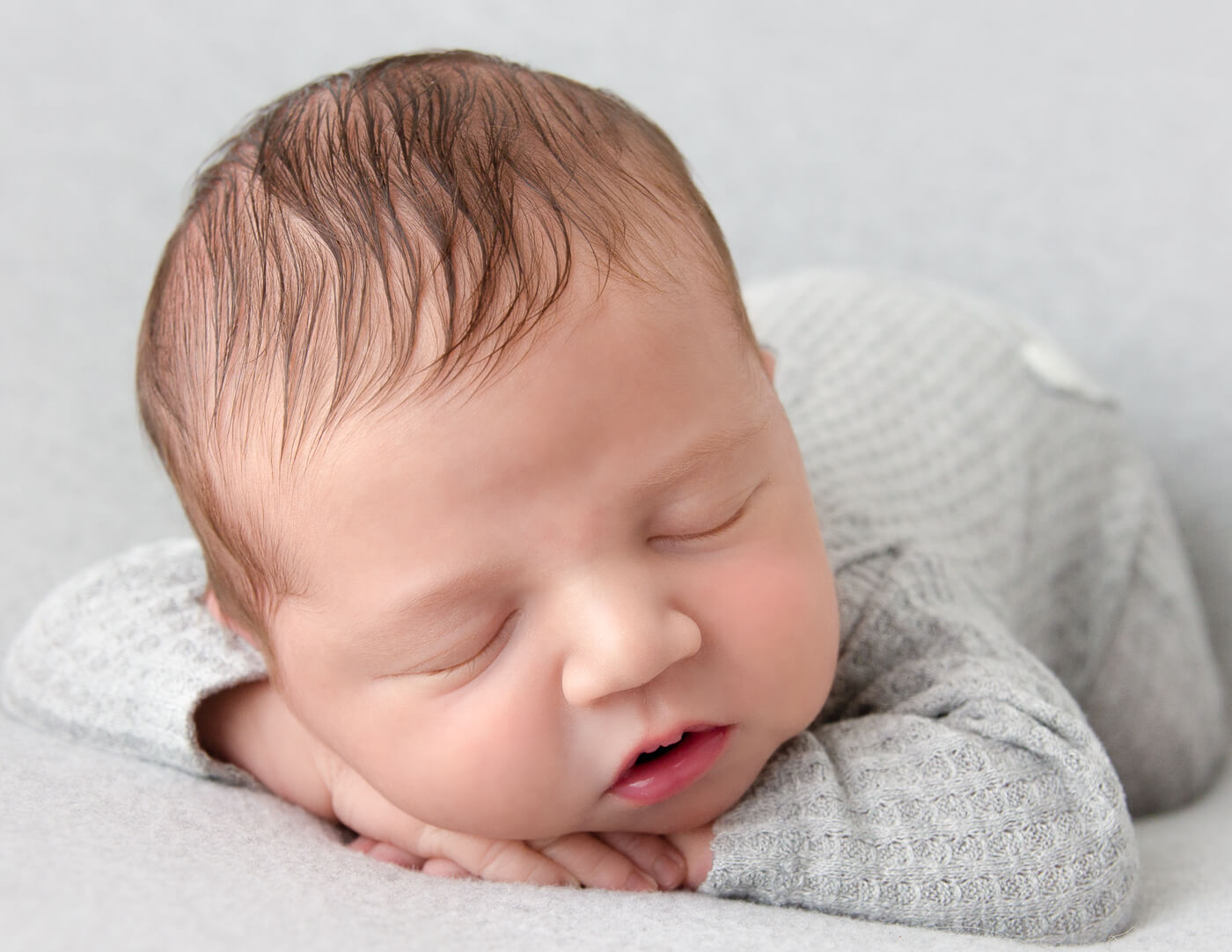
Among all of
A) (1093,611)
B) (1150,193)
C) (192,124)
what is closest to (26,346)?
(192,124)

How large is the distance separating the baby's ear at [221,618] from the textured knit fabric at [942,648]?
11 mm

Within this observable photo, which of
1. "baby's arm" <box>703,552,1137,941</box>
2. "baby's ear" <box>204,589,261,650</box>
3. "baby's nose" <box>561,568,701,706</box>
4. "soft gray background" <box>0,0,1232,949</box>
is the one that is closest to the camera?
"baby's nose" <box>561,568,701,706</box>

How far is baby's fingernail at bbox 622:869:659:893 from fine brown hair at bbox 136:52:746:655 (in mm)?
287

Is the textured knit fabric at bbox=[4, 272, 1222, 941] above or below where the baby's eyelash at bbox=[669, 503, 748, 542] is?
below

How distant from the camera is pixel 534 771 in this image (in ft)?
2.60

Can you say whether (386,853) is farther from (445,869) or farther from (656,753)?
(656,753)

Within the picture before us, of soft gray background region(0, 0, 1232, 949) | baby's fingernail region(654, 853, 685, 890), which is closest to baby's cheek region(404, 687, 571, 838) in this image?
baby's fingernail region(654, 853, 685, 890)

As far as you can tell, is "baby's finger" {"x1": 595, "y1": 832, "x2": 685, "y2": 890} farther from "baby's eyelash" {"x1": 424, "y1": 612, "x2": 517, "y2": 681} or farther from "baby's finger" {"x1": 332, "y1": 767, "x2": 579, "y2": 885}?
"baby's eyelash" {"x1": 424, "y1": 612, "x2": 517, "y2": 681}

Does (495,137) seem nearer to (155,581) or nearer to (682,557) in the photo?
(682,557)

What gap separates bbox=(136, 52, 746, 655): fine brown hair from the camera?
0.75m

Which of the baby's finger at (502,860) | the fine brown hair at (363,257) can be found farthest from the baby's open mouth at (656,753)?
the fine brown hair at (363,257)

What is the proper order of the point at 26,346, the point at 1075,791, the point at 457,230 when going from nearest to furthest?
the point at 457,230
the point at 1075,791
the point at 26,346

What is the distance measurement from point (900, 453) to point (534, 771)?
0.57 meters

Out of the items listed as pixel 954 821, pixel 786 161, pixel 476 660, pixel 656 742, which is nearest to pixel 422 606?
pixel 476 660
